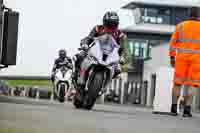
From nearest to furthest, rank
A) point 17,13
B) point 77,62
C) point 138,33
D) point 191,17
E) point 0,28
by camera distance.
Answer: point 0,28 → point 17,13 → point 191,17 → point 77,62 → point 138,33

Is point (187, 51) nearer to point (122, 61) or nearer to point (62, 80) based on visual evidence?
point (122, 61)

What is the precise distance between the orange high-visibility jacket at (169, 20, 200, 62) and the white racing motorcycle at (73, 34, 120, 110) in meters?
1.06

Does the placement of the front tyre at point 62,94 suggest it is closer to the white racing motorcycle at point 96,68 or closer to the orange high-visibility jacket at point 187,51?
the white racing motorcycle at point 96,68

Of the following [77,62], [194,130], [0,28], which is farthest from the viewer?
[77,62]

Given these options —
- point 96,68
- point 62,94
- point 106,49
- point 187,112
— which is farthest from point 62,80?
point 187,112

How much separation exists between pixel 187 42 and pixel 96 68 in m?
1.41

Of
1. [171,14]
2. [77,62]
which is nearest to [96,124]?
[77,62]

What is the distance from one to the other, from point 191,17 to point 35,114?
408 cm

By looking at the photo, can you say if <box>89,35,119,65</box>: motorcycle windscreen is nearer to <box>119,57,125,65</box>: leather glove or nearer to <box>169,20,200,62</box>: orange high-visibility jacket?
<box>119,57,125,65</box>: leather glove

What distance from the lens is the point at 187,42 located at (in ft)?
40.5

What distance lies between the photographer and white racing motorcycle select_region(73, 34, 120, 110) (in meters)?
12.7

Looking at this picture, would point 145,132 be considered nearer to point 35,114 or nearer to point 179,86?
point 35,114

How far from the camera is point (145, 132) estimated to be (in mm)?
7449

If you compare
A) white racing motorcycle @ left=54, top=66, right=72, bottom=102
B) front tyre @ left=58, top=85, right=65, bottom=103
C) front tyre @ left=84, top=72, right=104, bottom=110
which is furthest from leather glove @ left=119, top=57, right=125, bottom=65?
white racing motorcycle @ left=54, top=66, right=72, bottom=102
